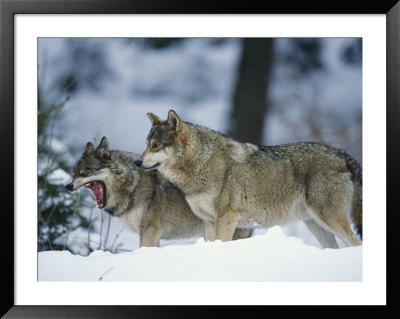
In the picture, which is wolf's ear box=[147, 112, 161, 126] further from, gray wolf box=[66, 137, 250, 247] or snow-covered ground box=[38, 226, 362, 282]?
snow-covered ground box=[38, 226, 362, 282]

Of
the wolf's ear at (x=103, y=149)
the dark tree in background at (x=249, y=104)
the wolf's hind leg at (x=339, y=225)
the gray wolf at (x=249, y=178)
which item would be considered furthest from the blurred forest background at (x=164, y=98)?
the wolf's hind leg at (x=339, y=225)

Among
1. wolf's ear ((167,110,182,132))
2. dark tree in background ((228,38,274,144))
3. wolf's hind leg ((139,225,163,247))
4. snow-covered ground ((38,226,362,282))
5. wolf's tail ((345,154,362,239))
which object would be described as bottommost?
snow-covered ground ((38,226,362,282))

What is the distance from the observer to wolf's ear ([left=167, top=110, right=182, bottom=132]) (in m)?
6.77

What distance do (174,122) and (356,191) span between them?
228cm

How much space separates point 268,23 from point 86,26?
1.91m

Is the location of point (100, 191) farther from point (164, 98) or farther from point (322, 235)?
point (164, 98)

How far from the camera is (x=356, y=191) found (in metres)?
6.68

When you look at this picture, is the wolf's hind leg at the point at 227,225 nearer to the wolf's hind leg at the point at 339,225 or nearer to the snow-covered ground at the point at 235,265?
the snow-covered ground at the point at 235,265

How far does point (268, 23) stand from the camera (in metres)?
5.97

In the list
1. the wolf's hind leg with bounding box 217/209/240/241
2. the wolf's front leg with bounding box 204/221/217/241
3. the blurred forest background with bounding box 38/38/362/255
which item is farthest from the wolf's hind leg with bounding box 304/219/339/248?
the wolf's front leg with bounding box 204/221/217/241

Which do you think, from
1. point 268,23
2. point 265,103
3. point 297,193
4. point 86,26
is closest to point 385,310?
point 297,193

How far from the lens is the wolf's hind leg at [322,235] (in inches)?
284

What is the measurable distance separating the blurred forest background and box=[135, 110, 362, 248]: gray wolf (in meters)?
0.59

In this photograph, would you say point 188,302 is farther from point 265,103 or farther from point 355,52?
point 265,103
